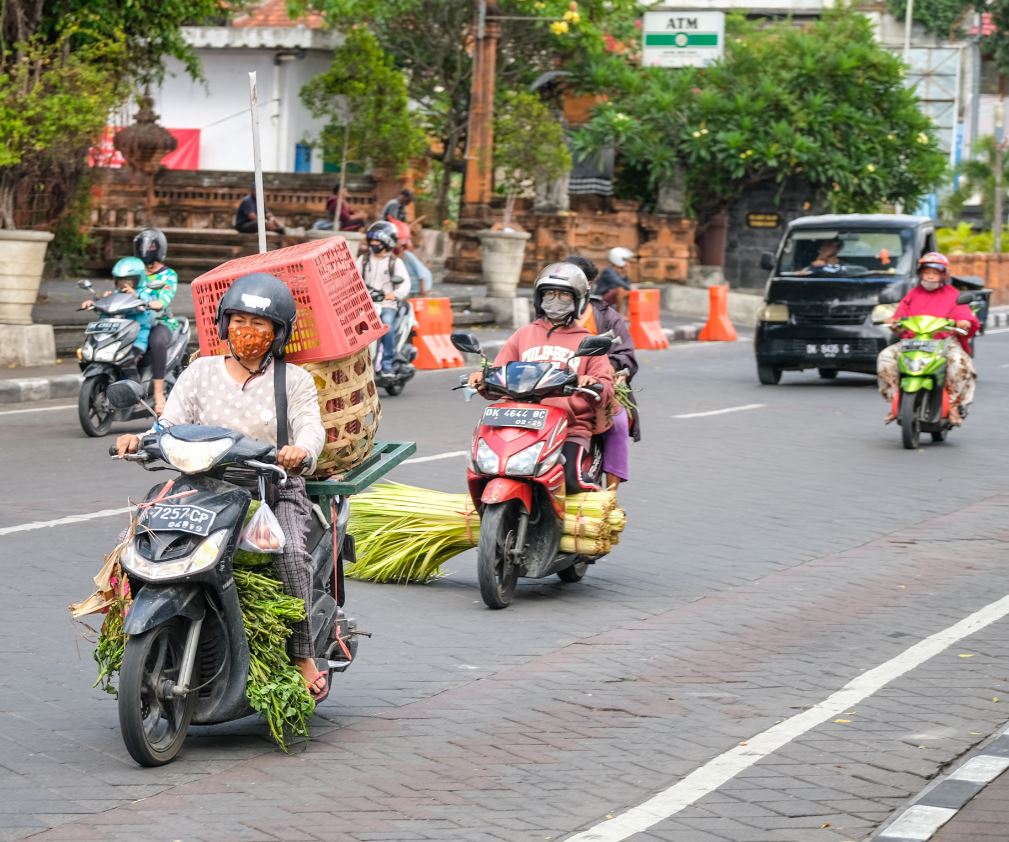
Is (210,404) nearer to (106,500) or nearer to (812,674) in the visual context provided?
(812,674)

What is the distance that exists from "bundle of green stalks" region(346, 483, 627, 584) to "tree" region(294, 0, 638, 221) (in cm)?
2440

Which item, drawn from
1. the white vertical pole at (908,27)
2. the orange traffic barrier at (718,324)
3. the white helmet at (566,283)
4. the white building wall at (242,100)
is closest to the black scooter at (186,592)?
the white helmet at (566,283)

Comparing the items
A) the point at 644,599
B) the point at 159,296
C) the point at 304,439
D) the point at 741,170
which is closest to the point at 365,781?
the point at 304,439

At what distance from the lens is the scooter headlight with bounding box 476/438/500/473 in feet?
27.9

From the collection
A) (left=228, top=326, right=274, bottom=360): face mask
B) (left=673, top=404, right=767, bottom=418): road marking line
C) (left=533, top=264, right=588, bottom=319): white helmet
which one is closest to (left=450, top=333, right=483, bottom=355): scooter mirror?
(left=533, top=264, right=588, bottom=319): white helmet

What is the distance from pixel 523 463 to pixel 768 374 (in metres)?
13.1

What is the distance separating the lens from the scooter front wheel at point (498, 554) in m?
8.41

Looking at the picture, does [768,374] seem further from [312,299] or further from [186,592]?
[186,592]

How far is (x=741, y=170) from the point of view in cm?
3494

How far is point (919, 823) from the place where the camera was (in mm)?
5363

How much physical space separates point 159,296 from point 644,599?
7089 millimetres

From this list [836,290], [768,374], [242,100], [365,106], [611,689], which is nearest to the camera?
[611,689]

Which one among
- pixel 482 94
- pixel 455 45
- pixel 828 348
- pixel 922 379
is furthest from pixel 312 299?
pixel 455 45

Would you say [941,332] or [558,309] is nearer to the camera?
[558,309]
